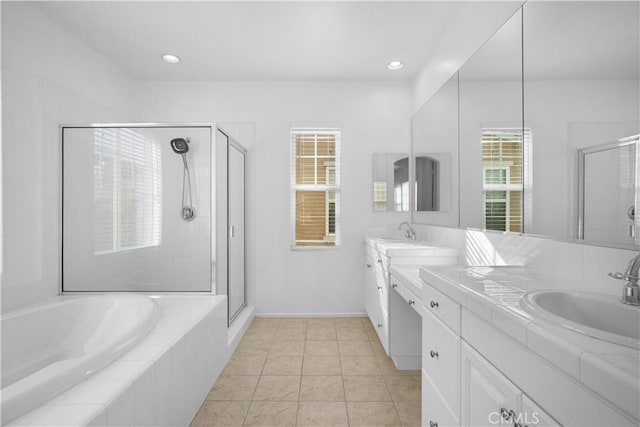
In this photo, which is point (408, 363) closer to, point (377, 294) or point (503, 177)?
point (377, 294)

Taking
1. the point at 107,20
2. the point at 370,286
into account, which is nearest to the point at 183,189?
the point at 107,20

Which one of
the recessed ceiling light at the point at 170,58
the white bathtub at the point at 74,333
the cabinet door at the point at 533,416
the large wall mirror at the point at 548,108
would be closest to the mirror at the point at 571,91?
the large wall mirror at the point at 548,108

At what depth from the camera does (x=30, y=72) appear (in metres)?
2.07

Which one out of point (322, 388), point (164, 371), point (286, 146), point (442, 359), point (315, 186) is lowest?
point (322, 388)

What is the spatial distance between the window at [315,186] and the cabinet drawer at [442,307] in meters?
2.11

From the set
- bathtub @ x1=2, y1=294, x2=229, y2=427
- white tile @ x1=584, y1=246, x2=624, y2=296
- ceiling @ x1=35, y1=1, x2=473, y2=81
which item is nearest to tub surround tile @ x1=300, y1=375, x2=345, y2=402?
bathtub @ x1=2, y1=294, x2=229, y2=427

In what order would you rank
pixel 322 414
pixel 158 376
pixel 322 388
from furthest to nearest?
1. pixel 322 388
2. pixel 322 414
3. pixel 158 376

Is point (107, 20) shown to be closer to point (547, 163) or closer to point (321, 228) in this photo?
point (321, 228)

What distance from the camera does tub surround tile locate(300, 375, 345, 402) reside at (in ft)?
6.27

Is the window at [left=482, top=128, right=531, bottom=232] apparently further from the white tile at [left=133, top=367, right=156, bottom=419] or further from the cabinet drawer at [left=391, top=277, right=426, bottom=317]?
the white tile at [left=133, top=367, right=156, bottom=419]

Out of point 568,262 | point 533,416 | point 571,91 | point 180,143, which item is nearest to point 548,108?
point 571,91

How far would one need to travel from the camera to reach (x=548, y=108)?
49.1 inches

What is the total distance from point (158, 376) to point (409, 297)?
1341 mm

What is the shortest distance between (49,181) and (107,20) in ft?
4.29
